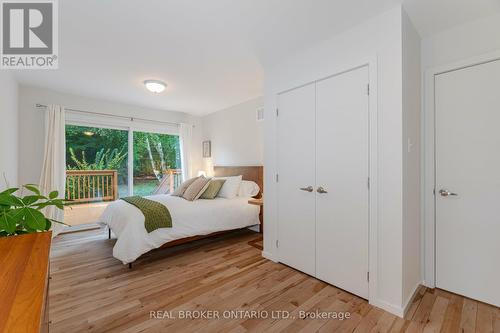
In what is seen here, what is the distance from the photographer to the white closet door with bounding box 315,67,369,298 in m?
1.98

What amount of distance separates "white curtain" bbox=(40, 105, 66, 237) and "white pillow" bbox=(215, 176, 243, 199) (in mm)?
2603

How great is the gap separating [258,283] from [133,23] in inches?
103

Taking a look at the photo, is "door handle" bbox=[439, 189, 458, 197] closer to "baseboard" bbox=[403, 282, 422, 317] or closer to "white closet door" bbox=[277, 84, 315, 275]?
"baseboard" bbox=[403, 282, 422, 317]

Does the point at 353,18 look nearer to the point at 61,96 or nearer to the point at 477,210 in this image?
the point at 477,210

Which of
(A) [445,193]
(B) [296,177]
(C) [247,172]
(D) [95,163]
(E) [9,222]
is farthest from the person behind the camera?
(D) [95,163]

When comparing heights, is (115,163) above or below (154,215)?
above

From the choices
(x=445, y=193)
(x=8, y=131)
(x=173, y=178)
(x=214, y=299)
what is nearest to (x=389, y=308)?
(x=445, y=193)

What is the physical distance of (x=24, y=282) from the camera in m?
0.76

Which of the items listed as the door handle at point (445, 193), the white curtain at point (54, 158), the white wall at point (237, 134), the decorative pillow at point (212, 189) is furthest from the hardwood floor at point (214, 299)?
the white wall at point (237, 134)

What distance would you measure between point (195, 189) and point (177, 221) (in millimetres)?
770

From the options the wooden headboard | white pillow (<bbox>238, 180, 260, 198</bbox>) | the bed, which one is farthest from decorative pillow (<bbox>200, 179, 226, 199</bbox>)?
the wooden headboard

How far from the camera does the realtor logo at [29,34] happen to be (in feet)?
6.12

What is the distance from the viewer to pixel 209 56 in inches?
104

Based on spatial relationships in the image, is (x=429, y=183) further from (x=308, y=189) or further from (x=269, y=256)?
(x=269, y=256)
